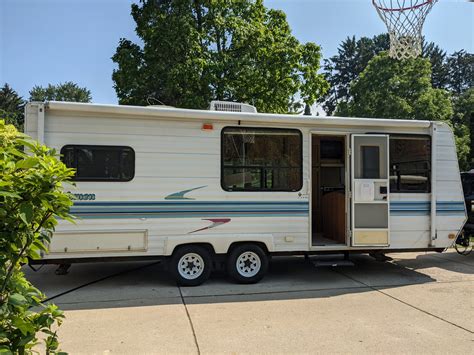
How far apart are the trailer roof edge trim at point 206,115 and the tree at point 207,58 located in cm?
700

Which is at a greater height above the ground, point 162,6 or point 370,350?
point 162,6

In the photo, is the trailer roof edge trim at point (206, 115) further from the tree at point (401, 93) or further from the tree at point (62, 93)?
the tree at point (62, 93)

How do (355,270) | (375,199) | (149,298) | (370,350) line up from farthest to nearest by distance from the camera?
1. (355,270)
2. (375,199)
3. (149,298)
4. (370,350)

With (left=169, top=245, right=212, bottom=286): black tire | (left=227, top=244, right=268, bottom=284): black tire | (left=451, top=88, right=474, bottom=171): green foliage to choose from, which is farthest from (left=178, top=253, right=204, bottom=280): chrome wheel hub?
(left=451, top=88, right=474, bottom=171): green foliage

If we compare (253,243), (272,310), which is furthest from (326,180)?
(272,310)

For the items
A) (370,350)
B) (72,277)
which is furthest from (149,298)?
(370,350)

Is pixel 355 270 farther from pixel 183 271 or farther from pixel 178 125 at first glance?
pixel 178 125

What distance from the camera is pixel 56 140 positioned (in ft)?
20.3

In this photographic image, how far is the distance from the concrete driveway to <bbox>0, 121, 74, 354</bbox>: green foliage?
232cm

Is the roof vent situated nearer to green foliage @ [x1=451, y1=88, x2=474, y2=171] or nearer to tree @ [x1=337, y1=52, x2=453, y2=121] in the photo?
green foliage @ [x1=451, y1=88, x2=474, y2=171]

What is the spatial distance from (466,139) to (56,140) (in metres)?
26.9

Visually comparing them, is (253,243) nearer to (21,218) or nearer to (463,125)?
(21,218)

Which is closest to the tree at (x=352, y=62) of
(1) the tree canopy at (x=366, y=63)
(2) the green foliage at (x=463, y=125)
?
(1) the tree canopy at (x=366, y=63)

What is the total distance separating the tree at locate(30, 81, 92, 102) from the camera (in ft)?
179
